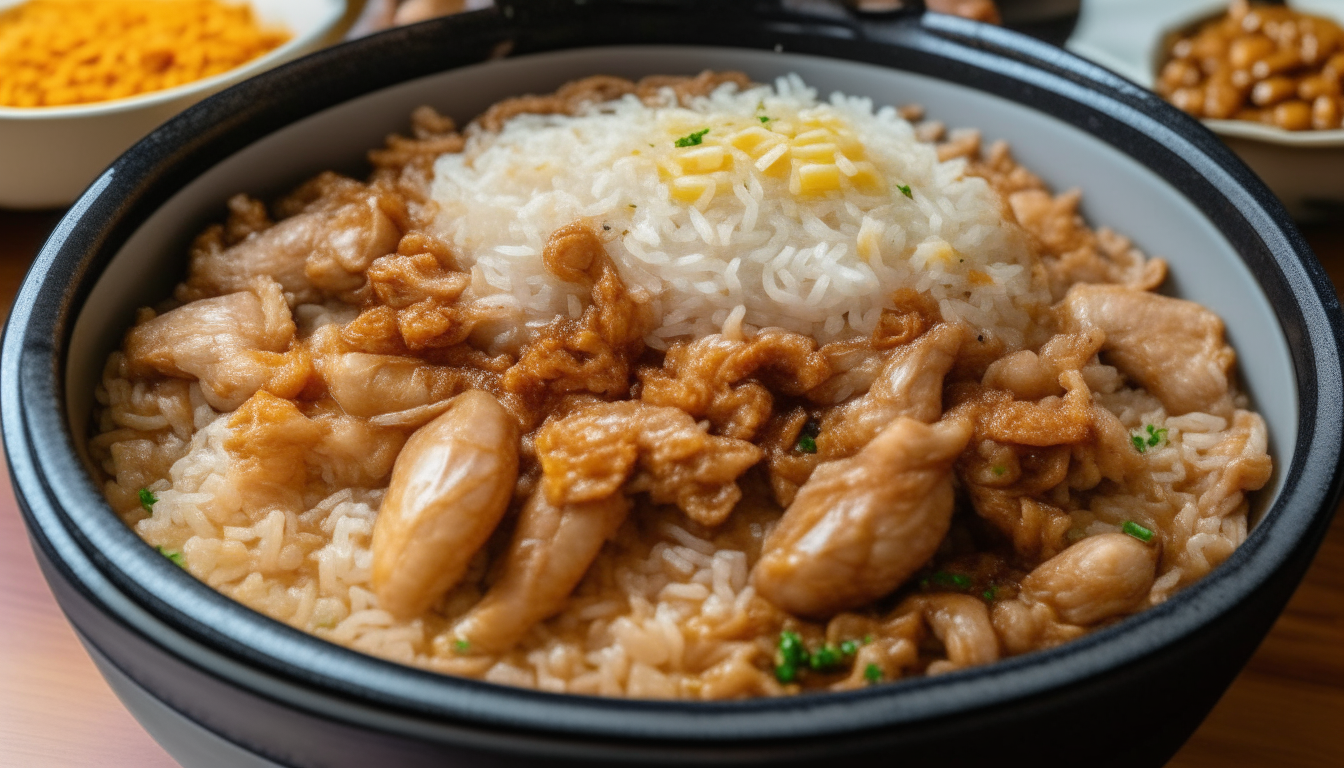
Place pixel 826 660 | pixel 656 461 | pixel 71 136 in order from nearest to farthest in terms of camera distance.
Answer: pixel 826 660
pixel 656 461
pixel 71 136

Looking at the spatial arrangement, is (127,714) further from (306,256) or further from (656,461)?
(656,461)

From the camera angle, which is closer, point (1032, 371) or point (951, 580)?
point (951, 580)

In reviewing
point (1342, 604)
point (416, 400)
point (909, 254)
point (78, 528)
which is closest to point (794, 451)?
point (909, 254)

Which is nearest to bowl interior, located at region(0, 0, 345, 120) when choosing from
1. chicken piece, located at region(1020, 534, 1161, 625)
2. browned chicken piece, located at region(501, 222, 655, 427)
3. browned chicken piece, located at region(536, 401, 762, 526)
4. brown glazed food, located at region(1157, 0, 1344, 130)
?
A: browned chicken piece, located at region(501, 222, 655, 427)

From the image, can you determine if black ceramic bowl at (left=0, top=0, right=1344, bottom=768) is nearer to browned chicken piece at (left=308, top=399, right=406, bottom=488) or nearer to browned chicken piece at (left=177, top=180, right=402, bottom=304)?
browned chicken piece at (left=177, top=180, right=402, bottom=304)

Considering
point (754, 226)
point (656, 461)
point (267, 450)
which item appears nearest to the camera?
point (656, 461)

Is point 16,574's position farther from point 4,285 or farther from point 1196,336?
point 1196,336

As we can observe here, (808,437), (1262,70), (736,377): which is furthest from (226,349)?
(1262,70)
